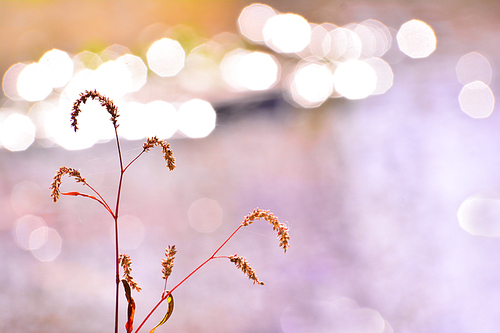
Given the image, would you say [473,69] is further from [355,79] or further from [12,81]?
[12,81]

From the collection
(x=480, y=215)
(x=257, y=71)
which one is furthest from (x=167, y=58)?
(x=480, y=215)

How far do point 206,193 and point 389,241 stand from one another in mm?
766

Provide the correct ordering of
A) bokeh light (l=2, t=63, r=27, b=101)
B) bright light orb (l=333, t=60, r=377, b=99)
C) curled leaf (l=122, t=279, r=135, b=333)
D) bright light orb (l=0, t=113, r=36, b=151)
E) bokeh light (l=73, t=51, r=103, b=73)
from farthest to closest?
bokeh light (l=73, t=51, r=103, b=73) < bokeh light (l=2, t=63, r=27, b=101) < bright light orb (l=0, t=113, r=36, b=151) < bright light orb (l=333, t=60, r=377, b=99) < curled leaf (l=122, t=279, r=135, b=333)

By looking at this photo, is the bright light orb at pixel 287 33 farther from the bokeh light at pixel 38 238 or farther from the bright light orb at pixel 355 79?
the bokeh light at pixel 38 238

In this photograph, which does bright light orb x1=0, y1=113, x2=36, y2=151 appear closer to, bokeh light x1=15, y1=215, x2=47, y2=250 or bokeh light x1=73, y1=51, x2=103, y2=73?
bokeh light x1=73, y1=51, x2=103, y2=73

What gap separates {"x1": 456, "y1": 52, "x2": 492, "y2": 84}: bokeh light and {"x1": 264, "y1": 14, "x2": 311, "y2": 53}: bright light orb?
116 cm

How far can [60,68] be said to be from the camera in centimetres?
232

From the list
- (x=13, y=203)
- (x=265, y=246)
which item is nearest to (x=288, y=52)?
(x=265, y=246)

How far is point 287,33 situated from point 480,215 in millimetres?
2033

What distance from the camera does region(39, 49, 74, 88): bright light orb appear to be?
7.30 ft

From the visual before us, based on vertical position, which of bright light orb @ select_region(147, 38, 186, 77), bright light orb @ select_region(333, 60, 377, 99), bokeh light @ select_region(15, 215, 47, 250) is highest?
bright light orb @ select_region(147, 38, 186, 77)

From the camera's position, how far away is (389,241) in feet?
3.89

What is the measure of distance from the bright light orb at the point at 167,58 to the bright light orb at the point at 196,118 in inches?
17.4

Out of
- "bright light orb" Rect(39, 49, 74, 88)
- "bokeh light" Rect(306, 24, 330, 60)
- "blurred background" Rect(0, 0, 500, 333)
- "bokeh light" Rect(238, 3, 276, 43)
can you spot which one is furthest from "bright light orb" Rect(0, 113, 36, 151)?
"bokeh light" Rect(306, 24, 330, 60)
